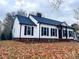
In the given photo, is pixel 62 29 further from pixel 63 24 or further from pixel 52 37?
pixel 52 37

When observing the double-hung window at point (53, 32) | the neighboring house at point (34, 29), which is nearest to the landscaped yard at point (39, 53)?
the neighboring house at point (34, 29)

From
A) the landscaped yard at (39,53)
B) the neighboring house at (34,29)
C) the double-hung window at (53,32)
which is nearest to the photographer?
the landscaped yard at (39,53)

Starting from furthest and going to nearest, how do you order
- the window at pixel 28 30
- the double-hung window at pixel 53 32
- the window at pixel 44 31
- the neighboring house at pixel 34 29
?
the double-hung window at pixel 53 32 → the window at pixel 44 31 → the window at pixel 28 30 → the neighboring house at pixel 34 29

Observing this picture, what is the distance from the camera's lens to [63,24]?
124 feet

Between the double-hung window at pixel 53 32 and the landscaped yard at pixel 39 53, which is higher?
the landscaped yard at pixel 39 53

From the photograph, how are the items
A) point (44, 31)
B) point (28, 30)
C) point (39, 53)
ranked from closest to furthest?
point (39, 53)
point (28, 30)
point (44, 31)

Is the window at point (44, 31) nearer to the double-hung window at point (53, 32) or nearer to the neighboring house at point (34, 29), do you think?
the neighboring house at point (34, 29)

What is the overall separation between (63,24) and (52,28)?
12.1 feet

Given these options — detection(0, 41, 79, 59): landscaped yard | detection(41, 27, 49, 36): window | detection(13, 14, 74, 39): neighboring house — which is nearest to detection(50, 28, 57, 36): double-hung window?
detection(13, 14, 74, 39): neighboring house

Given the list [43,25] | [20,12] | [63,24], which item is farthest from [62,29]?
[20,12]

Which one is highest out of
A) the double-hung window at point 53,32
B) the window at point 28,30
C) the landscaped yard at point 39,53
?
the landscaped yard at point 39,53

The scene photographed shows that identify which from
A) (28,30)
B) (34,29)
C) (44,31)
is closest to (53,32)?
(44,31)

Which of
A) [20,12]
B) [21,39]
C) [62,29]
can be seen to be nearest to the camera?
[21,39]

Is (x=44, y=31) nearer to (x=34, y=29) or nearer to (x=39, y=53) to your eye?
(x=34, y=29)
